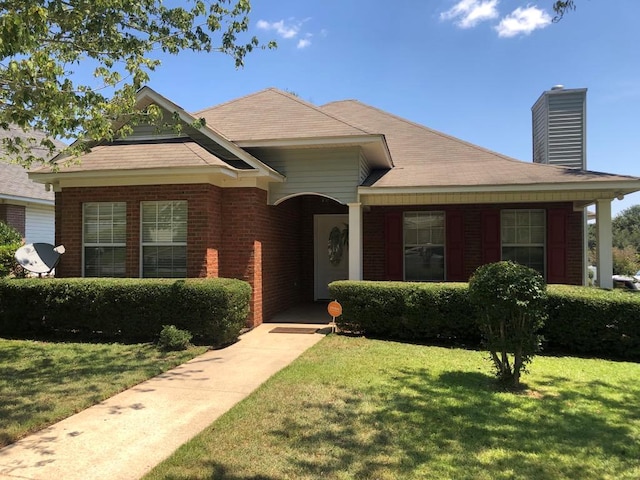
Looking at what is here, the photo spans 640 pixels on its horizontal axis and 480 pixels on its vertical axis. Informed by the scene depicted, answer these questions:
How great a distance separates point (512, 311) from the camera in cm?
575

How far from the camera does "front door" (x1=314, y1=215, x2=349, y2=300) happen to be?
13453 mm

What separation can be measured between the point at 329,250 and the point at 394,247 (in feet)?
7.09

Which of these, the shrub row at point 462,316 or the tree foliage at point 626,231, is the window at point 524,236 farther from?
the tree foliage at point 626,231

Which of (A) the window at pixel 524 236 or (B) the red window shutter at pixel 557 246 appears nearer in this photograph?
(B) the red window shutter at pixel 557 246

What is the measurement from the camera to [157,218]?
30.9 ft

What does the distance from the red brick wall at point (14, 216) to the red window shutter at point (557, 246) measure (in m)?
16.2

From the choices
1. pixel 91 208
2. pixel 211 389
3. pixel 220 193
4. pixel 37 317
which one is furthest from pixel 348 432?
pixel 91 208

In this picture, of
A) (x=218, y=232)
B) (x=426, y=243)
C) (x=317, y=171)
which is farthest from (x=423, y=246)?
(x=218, y=232)

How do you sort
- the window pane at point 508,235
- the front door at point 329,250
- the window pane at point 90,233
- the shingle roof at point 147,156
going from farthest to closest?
the front door at point 329,250
the window pane at point 508,235
the window pane at point 90,233
the shingle roof at point 147,156

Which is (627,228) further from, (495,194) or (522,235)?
(495,194)

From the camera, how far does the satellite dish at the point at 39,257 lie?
9273 millimetres

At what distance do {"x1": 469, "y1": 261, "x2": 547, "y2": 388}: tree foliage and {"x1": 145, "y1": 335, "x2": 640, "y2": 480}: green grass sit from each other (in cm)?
43

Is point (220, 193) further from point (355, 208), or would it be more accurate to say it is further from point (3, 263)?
point (3, 263)

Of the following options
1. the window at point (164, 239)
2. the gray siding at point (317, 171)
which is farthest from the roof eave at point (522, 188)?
the window at point (164, 239)
